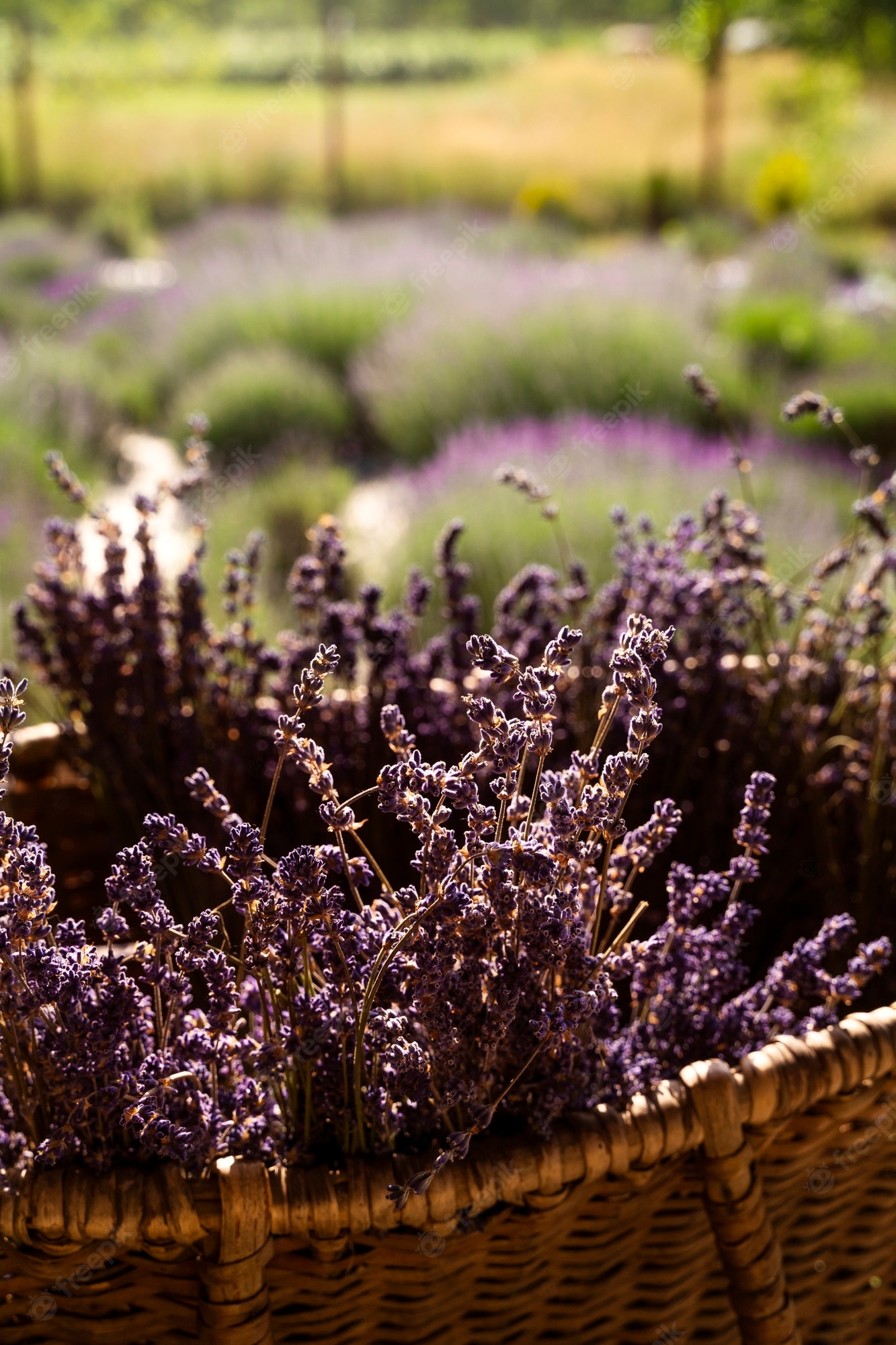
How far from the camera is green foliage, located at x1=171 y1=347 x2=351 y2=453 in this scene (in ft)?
15.8

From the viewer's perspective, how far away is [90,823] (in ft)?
4.90

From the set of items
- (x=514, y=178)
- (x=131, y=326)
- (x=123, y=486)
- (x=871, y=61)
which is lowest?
(x=123, y=486)

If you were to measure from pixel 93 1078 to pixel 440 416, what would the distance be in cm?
409

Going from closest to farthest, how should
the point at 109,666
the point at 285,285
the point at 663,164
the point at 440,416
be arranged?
1. the point at 109,666
2. the point at 440,416
3. the point at 285,285
4. the point at 663,164

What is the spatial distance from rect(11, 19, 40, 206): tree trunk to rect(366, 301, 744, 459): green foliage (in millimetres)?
10178

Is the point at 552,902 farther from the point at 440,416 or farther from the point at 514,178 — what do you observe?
the point at 514,178

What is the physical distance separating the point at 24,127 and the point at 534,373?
11231mm

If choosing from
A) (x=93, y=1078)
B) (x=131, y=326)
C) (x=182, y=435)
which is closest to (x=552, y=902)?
(x=93, y=1078)

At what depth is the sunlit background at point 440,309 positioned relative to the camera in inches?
139

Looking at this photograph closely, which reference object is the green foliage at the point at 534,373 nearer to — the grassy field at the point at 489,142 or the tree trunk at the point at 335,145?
the grassy field at the point at 489,142

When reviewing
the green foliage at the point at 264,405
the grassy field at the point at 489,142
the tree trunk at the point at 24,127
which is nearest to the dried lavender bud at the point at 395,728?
the green foliage at the point at 264,405

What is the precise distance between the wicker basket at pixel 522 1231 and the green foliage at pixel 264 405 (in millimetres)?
4063

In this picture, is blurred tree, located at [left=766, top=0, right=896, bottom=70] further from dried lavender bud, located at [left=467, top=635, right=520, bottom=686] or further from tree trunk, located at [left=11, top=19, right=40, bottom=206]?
dried lavender bud, located at [left=467, top=635, right=520, bottom=686]

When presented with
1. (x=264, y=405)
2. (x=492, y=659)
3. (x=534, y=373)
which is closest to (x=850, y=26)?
(x=534, y=373)
